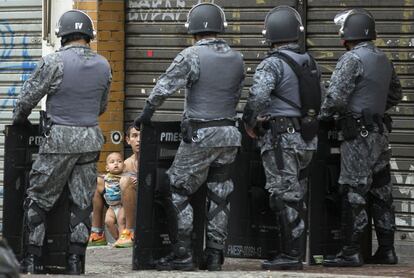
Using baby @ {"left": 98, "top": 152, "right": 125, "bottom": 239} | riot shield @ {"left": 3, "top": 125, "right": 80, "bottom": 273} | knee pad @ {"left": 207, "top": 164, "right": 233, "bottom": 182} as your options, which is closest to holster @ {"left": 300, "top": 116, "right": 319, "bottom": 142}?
knee pad @ {"left": 207, "top": 164, "right": 233, "bottom": 182}

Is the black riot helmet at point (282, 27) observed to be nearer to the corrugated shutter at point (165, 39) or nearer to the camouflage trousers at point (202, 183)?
the camouflage trousers at point (202, 183)

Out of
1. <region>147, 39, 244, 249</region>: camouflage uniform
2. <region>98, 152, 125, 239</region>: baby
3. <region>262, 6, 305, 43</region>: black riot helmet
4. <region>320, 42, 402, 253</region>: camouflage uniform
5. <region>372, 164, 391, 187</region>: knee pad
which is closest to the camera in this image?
<region>147, 39, 244, 249</region>: camouflage uniform

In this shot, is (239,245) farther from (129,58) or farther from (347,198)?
(129,58)

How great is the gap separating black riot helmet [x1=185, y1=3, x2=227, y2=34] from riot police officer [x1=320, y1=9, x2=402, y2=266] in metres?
1.07

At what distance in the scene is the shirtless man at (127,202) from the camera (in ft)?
41.4

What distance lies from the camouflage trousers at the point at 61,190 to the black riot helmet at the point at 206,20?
1278 mm

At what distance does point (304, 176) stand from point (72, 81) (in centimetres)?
206

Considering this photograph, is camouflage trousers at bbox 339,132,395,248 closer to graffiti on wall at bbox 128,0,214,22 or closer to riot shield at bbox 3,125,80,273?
riot shield at bbox 3,125,80,273

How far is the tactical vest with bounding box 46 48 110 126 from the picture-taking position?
10.1 m

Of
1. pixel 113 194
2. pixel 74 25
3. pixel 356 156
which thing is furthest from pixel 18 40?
pixel 356 156

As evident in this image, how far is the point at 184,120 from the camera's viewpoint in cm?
1030

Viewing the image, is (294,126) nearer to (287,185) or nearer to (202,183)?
(287,185)

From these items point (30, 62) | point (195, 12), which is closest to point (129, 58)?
point (30, 62)

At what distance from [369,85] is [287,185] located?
1125 millimetres
